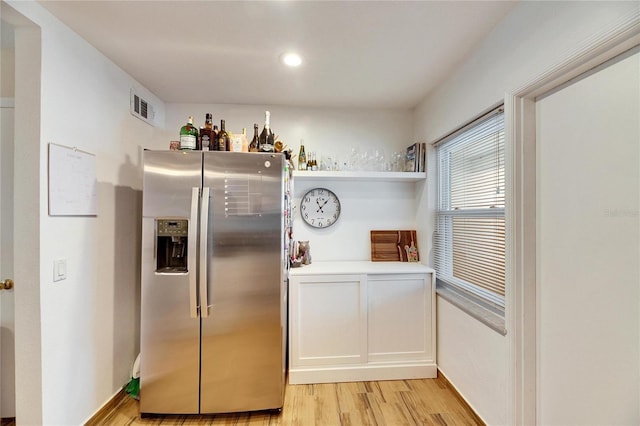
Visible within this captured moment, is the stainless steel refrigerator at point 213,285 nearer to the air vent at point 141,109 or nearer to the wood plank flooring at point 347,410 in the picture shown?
the wood plank flooring at point 347,410

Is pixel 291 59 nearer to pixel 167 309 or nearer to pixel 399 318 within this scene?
pixel 167 309

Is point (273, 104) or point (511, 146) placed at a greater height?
point (273, 104)

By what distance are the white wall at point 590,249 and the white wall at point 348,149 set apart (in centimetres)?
149

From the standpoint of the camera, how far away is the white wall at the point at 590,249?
3.42 feet

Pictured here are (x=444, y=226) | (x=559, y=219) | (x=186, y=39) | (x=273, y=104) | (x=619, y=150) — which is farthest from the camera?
(x=273, y=104)

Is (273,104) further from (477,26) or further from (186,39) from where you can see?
(477,26)

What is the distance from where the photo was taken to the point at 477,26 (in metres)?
1.58

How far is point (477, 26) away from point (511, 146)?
74 cm

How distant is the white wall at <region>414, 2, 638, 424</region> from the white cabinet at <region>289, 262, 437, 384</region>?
0.22 m

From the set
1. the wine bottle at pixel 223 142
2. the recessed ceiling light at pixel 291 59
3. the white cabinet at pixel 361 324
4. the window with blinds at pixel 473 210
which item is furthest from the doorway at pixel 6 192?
the window with blinds at pixel 473 210

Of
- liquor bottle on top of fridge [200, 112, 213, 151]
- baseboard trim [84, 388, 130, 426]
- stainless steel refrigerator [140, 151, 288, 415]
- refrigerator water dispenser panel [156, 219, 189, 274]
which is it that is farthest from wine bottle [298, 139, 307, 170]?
baseboard trim [84, 388, 130, 426]

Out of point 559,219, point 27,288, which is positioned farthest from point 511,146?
point 27,288

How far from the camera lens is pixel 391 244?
281 cm

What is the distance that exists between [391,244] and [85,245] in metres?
2.48
